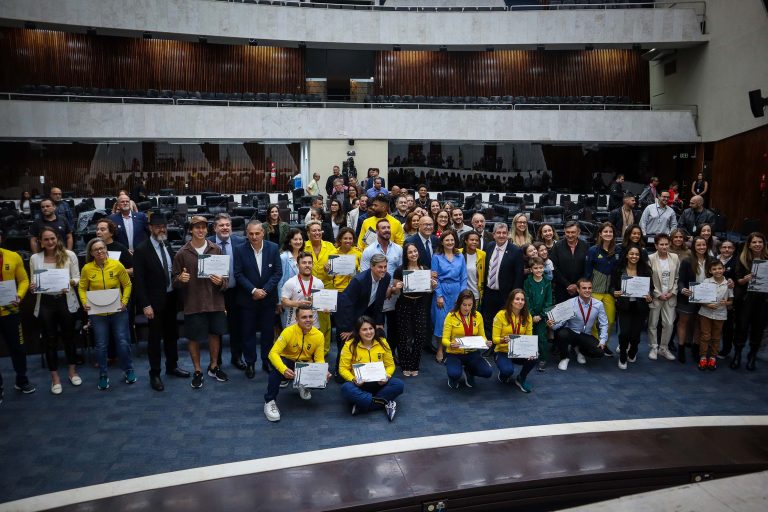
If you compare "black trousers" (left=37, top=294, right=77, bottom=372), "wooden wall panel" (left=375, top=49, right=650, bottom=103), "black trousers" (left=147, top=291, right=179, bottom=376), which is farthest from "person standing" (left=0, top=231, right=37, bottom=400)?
"wooden wall panel" (left=375, top=49, right=650, bottom=103)

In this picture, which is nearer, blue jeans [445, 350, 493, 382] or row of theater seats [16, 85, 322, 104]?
blue jeans [445, 350, 493, 382]

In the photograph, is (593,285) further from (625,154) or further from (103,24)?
(103,24)

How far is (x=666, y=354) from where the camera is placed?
8336mm

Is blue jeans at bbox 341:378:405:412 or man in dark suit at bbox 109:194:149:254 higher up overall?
man in dark suit at bbox 109:194:149:254

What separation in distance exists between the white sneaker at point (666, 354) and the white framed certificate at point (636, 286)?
1.11 meters

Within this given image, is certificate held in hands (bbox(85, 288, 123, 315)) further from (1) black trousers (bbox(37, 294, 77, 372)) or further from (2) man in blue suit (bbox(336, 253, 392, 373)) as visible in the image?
(2) man in blue suit (bbox(336, 253, 392, 373))

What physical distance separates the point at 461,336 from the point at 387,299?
1029 mm

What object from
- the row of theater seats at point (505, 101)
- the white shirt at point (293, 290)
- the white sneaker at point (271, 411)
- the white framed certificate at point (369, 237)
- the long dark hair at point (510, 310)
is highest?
the row of theater seats at point (505, 101)

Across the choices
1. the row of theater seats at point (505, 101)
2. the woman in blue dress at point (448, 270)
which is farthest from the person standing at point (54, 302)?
the row of theater seats at point (505, 101)

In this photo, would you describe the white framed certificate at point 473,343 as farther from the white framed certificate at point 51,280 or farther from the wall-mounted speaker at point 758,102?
the wall-mounted speaker at point 758,102

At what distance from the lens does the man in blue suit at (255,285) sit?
7172 mm

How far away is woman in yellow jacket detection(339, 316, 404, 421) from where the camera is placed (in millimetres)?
6395

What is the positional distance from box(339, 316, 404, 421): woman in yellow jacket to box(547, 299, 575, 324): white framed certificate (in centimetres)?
234

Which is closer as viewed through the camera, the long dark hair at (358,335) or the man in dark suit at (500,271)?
the long dark hair at (358,335)
